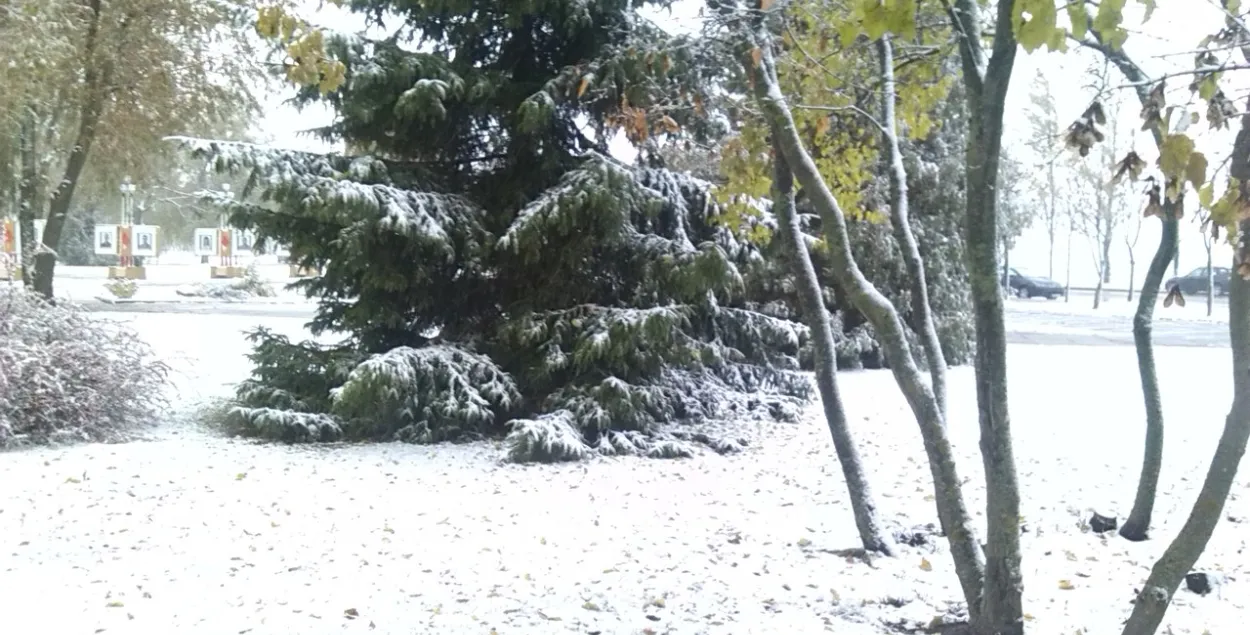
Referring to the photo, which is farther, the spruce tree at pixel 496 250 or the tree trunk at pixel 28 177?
the tree trunk at pixel 28 177

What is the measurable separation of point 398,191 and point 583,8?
235 centimetres

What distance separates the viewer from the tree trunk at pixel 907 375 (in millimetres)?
4543

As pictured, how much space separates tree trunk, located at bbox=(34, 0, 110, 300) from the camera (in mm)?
12328

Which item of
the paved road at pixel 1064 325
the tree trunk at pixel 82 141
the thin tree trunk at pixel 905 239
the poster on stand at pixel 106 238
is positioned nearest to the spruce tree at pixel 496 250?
the thin tree trunk at pixel 905 239

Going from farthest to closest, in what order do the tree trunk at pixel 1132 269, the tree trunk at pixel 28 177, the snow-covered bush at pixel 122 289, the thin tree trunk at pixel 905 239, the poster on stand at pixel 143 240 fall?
the poster on stand at pixel 143 240, the tree trunk at pixel 1132 269, the snow-covered bush at pixel 122 289, the tree trunk at pixel 28 177, the thin tree trunk at pixel 905 239

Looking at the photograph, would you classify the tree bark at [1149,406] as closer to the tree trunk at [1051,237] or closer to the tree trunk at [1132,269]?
the tree trunk at [1132,269]

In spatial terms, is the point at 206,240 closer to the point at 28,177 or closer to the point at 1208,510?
the point at 28,177

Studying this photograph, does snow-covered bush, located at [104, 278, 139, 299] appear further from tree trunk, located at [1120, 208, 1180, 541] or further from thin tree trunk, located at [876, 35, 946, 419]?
tree trunk, located at [1120, 208, 1180, 541]

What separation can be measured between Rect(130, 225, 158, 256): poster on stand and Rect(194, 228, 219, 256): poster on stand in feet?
12.5

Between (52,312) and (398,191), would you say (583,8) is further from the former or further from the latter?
(52,312)

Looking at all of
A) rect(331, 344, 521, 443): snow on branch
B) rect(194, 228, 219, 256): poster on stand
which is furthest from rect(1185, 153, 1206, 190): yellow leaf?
rect(194, 228, 219, 256): poster on stand

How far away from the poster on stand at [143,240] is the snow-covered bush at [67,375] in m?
28.7

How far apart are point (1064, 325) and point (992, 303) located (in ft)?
80.7

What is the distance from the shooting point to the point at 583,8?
364 inches
